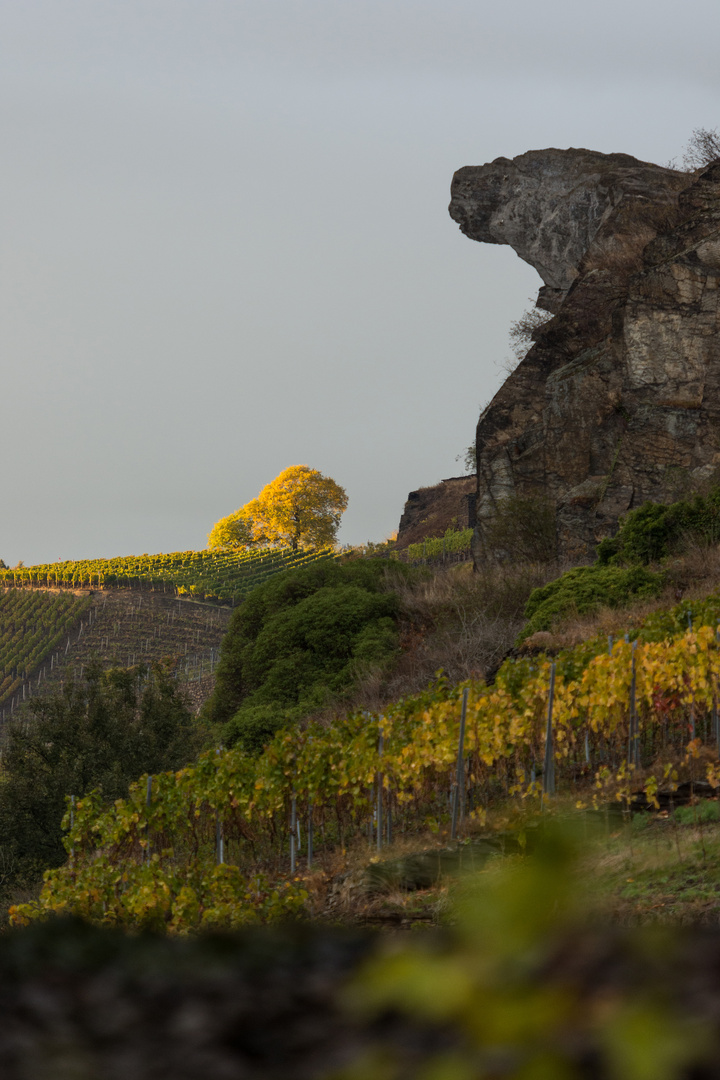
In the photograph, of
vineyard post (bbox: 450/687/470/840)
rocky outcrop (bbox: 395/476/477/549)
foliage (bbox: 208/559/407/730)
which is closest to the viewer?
vineyard post (bbox: 450/687/470/840)

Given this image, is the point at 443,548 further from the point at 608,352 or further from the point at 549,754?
the point at 549,754

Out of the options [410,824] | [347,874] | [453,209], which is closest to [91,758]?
[410,824]

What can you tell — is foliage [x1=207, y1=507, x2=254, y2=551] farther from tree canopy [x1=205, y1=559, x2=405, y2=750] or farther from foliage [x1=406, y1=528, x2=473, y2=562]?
tree canopy [x1=205, y1=559, x2=405, y2=750]

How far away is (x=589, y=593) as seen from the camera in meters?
18.4

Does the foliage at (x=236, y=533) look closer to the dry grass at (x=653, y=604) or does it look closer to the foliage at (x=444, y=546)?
the foliage at (x=444, y=546)

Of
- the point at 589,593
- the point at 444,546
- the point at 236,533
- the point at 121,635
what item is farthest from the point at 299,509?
the point at 589,593

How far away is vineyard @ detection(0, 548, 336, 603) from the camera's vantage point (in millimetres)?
57594

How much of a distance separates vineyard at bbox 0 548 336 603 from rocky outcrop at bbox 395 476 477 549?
5898 millimetres

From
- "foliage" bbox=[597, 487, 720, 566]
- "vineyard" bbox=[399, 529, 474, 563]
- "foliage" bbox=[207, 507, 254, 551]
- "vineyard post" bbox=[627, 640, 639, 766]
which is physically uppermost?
"foliage" bbox=[207, 507, 254, 551]

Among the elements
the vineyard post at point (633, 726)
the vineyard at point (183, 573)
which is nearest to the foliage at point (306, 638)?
the vineyard post at point (633, 726)

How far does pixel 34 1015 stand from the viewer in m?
2.06

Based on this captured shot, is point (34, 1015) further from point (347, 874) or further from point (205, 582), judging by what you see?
point (205, 582)

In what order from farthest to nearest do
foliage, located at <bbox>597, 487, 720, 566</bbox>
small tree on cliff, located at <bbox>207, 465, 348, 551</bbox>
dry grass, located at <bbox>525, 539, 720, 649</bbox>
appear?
small tree on cliff, located at <bbox>207, 465, 348, 551</bbox>, foliage, located at <bbox>597, 487, 720, 566</bbox>, dry grass, located at <bbox>525, 539, 720, 649</bbox>

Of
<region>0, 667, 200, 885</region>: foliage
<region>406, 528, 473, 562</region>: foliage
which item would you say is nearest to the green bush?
<region>0, 667, 200, 885</region>: foliage
